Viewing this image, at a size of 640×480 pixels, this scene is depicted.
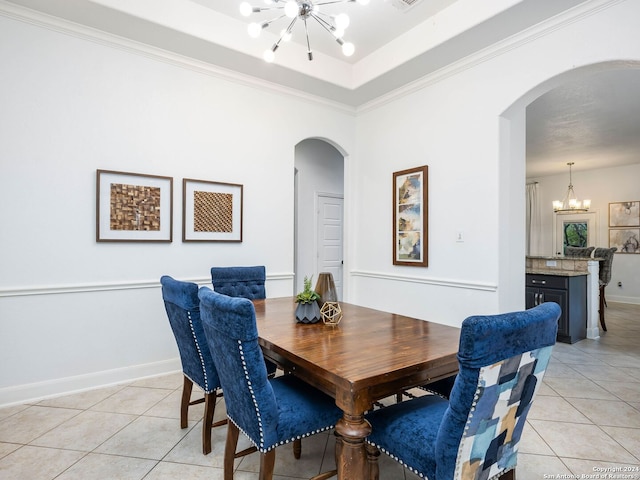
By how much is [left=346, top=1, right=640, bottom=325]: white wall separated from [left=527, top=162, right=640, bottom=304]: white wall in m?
5.49

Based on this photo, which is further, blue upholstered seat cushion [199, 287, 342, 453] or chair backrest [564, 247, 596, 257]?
chair backrest [564, 247, 596, 257]

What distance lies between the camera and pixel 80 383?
2928 millimetres

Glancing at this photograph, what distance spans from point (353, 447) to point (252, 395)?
0.43 meters

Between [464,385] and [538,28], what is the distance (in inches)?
119

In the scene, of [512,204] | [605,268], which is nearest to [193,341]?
[512,204]

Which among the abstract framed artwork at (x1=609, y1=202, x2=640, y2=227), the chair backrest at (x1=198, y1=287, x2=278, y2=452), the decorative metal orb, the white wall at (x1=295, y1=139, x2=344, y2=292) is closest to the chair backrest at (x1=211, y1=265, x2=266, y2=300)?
the decorative metal orb

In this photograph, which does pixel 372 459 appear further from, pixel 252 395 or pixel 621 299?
pixel 621 299

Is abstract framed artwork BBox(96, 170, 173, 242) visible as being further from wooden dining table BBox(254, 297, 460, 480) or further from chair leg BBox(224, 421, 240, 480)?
chair leg BBox(224, 421, 240, 480)

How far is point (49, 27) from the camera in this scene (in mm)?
2826

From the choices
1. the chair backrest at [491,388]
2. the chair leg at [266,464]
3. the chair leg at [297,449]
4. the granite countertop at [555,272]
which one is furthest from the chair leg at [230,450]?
the granite countertop at [555,272]

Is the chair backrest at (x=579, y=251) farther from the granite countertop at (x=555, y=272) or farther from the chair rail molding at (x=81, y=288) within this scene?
the chair rail molding at (x=81, y=288)

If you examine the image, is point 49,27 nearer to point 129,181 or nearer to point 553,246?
point 129,181

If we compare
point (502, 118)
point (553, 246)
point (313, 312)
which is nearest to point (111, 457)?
point (313, 312)

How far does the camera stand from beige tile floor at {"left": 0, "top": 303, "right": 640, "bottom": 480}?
6.28ft
